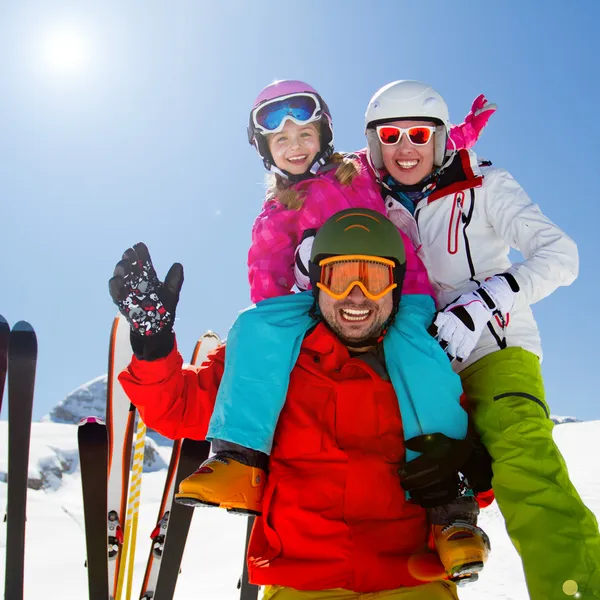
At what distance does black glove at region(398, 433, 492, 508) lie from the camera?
233 cm

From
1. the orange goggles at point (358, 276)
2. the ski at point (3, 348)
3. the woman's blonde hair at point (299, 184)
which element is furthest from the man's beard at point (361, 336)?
the ski at point (3, 348)

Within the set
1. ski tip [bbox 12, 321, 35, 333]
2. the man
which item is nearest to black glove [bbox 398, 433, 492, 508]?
the man

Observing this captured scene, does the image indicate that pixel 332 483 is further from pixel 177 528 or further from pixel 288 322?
pixel 177 528

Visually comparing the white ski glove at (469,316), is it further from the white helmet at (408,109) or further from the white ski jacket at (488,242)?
the white helmet at (408,109)

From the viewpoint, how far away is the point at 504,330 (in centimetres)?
283

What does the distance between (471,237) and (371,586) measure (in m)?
1.80

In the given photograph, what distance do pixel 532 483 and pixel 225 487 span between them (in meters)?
1.22

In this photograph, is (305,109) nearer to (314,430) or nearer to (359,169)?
(359,169)

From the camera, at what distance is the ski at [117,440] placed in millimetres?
4730

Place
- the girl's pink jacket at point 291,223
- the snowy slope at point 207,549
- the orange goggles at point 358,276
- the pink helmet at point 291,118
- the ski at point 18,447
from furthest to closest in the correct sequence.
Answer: the snowy slope at point 207,549 → the ski at point 18,447 → the pink helmet at point 291,118 → the girl's pink jacket at point 291,223 → the orange goggles at point 358,276

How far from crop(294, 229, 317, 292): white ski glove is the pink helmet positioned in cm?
63

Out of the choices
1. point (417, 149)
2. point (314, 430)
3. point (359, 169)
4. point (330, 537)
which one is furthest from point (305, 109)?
point (330, 537)

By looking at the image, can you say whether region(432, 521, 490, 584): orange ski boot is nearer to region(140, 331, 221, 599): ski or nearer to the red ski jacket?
the red ski jacket

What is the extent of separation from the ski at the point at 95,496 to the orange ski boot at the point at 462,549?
251 centimetres
